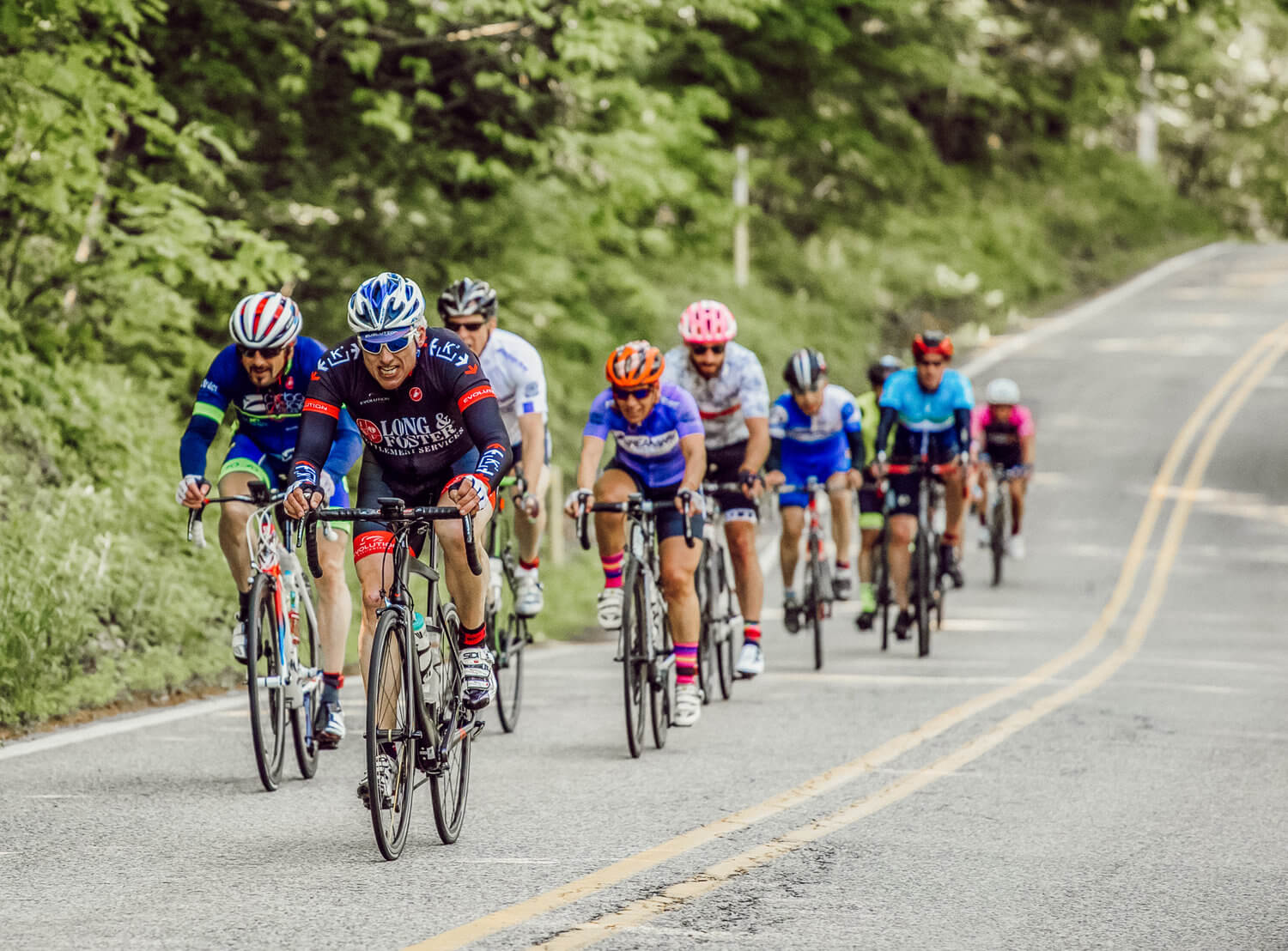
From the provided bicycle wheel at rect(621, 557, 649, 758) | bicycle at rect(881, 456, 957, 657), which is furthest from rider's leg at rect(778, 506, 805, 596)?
bicycle wheel at rect(621, 557, 649, 758)

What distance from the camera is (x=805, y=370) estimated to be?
1327cm

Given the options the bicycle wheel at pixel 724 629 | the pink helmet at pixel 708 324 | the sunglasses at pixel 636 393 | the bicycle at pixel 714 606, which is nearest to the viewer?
the sunglasses at pixel 636 393

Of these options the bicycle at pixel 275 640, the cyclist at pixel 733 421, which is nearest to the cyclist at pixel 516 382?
the cyclist at pixel 733 421

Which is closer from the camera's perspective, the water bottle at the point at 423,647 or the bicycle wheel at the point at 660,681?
the water bottle at the point at 423,647

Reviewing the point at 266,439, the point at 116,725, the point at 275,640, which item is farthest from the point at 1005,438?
the point at 275,640

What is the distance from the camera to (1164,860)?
693cm

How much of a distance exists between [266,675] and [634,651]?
1.92 metres

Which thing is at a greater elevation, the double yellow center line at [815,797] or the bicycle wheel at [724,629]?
the bicycle wheel at [724,629]

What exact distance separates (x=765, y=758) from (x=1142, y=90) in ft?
148

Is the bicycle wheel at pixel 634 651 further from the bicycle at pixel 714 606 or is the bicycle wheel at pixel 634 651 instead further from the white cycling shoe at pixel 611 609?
the bicycle at pixel 714 606

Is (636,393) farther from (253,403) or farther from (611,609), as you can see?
(253,403)

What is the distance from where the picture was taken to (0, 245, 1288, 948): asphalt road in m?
5.84

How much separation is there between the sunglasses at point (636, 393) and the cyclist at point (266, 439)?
1.55m

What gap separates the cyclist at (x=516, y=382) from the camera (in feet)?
33.1
